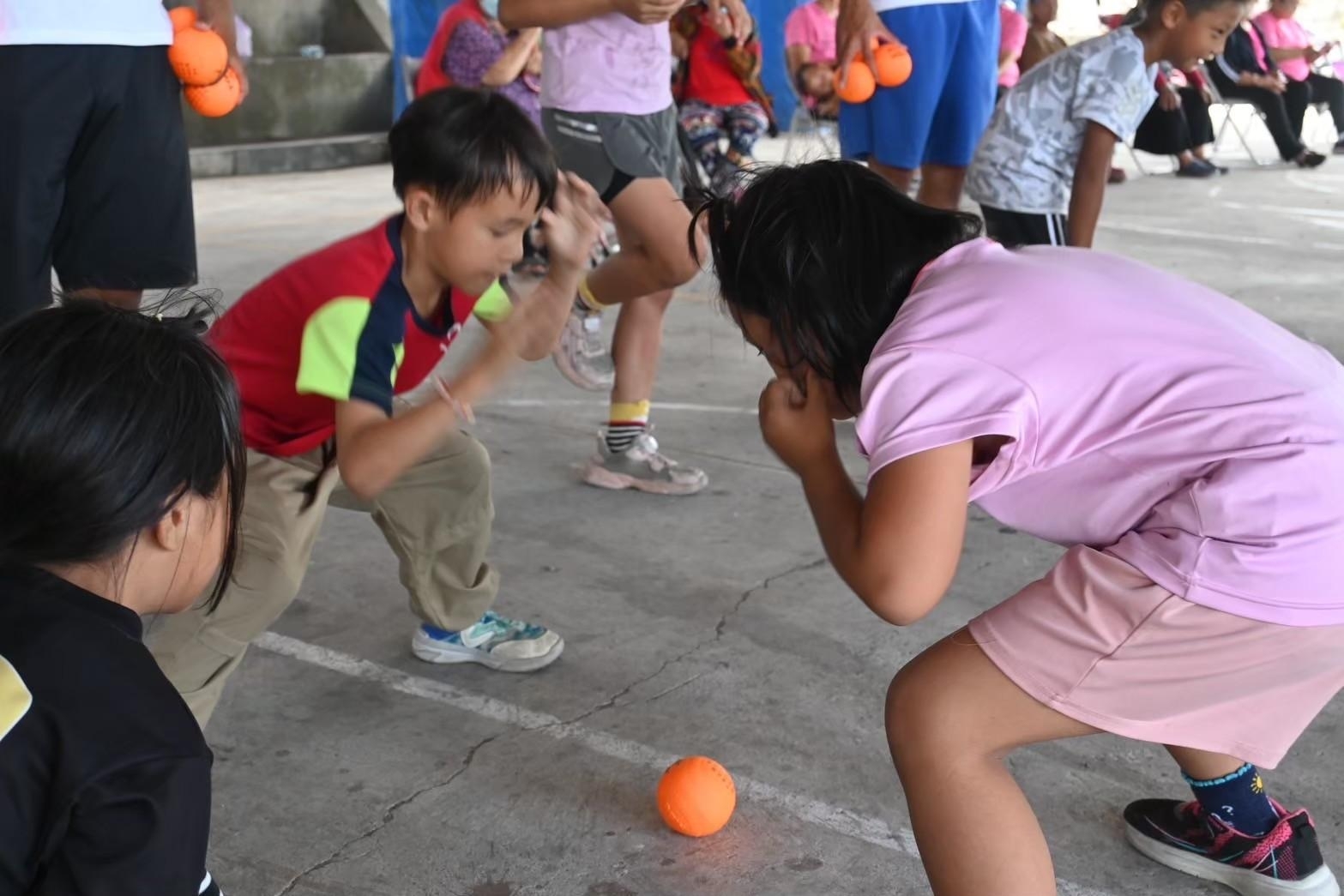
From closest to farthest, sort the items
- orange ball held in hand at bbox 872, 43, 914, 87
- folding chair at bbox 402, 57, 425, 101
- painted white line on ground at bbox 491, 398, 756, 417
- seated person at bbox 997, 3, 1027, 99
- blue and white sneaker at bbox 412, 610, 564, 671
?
1. blue and white sneaker at bbox 412, 610, 564, 671
2. orange ball held in hand at bbox 872, 43, 914, 87
3. painted white line on ground at bbox 491, 398, 756, 417
4. seated person at bbox 997, 3, 1027, 99
5. folding chair at bbox 402, 57, 425, 101

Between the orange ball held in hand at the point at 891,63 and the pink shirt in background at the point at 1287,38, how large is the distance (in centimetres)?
966

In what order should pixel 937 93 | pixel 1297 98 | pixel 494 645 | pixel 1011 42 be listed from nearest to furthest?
pixel 494 645 → pixel 937 93 → pixel 1011 42 → pixel 1297 98

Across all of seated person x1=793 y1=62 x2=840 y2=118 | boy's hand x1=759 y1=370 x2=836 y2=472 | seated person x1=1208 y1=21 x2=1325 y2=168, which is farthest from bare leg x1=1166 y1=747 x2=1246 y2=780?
seated person x1=1208 y1=21 x2=1325 y2=168

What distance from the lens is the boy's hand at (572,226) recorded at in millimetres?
2559

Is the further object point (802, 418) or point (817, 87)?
point (817, 87)

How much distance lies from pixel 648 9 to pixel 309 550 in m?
1.93

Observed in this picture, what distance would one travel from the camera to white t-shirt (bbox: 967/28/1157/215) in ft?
13.5

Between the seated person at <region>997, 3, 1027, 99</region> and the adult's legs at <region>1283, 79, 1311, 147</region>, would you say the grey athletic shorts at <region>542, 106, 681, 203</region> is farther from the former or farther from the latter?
the adult's legs at <region>1283, 79, 1311, 147</region>

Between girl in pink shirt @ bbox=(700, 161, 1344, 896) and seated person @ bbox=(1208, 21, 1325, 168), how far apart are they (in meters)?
11.6

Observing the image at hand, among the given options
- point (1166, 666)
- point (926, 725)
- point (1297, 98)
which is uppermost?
point (1166, 666)

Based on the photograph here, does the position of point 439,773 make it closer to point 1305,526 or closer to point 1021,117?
point 1305,526

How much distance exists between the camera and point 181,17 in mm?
3537

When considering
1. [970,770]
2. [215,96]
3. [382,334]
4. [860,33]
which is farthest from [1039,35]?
[970,770]

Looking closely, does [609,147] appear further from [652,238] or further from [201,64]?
[201,64]
